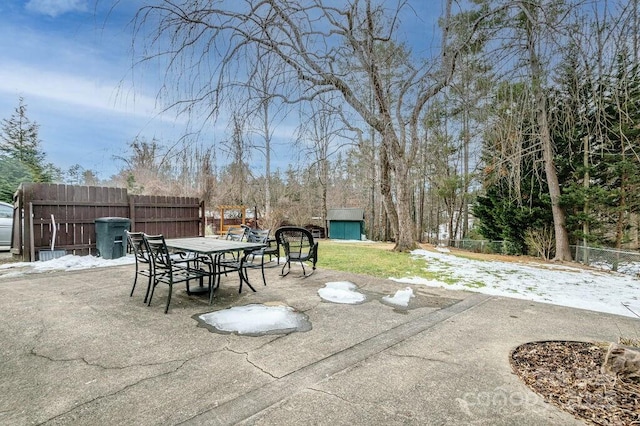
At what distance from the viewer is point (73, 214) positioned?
735 centimetres

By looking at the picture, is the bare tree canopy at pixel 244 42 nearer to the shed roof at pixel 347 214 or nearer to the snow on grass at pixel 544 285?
the snow on grass at pixel 544 285

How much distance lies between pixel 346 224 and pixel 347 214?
0.63 meters

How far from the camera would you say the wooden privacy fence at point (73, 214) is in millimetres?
6738

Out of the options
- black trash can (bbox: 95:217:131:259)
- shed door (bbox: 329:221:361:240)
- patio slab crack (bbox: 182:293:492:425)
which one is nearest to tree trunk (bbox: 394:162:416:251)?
patio slab crack (bbox: 182:293:492:425)

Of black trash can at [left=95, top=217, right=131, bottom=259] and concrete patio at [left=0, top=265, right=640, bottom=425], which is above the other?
black trash can at [left=95, top=217, right=131, bottom=259]

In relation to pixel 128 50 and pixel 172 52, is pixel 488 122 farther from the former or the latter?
pixel 128 50

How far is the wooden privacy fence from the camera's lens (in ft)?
22.1

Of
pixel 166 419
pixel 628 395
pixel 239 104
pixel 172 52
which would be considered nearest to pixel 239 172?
pixel 239 104

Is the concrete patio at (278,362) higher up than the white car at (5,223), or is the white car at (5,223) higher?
the white car at (5,223)

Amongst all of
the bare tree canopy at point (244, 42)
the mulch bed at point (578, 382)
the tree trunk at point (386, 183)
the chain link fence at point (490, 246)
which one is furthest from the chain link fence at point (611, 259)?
the mulch bed at point (578, 382)

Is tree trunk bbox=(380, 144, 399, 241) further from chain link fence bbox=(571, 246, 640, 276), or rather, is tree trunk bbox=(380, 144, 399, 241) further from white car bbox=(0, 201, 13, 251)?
white car bbox=(0, 201, 13, 251)

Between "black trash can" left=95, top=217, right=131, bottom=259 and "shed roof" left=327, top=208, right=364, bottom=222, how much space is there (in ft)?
44.5

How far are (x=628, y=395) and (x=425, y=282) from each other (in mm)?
3425

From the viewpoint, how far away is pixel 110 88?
282 centimetres
